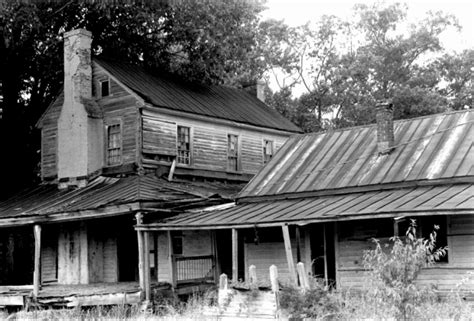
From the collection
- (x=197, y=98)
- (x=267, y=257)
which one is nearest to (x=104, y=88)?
(x=197, y=98)

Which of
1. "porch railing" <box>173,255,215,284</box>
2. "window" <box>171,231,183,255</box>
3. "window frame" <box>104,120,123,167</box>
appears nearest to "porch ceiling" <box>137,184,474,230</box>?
"porch railing" <box>173,255,215,284</box>

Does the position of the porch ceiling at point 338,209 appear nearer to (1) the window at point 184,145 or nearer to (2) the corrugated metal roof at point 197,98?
(1) the window at point 184,145

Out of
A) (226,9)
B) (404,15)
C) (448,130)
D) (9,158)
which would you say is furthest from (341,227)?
(404,15)

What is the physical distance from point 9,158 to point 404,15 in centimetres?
2710

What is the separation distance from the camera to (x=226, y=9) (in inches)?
1483

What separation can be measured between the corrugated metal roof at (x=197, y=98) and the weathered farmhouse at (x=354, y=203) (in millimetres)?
5400

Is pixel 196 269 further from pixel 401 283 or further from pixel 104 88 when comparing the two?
pixel 401 283

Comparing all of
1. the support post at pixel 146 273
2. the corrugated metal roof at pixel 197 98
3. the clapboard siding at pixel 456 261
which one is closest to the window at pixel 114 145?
the corrugated metal roof at pixel 197 98

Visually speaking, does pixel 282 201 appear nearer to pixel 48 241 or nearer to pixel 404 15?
pixel 48 241

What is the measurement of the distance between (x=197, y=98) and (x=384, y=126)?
1064cm

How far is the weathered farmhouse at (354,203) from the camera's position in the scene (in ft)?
68.1

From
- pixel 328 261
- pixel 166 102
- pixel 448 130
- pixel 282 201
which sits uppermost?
pixel 166 102

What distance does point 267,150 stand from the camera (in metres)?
35.6

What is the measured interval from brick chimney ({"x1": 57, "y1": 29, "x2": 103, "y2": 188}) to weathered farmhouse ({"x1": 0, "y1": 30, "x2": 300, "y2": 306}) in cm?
4
